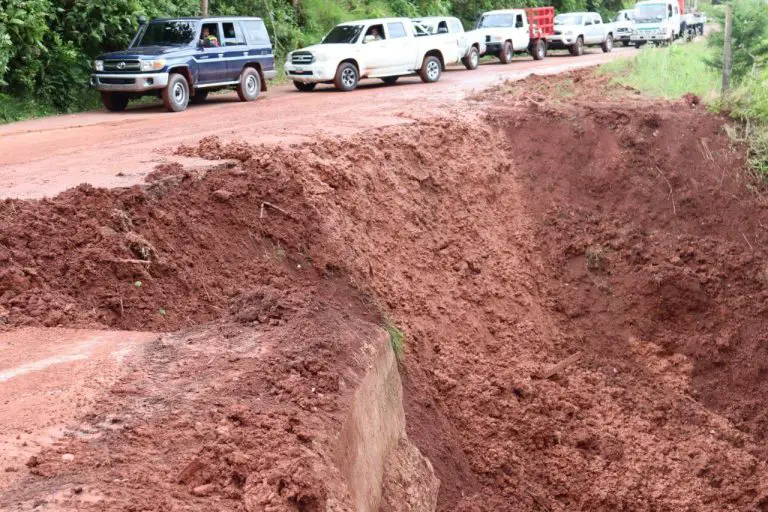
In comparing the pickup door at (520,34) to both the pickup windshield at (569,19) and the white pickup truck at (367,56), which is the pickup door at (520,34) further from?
the white pickup truck at (367,56)

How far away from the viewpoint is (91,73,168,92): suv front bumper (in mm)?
16438

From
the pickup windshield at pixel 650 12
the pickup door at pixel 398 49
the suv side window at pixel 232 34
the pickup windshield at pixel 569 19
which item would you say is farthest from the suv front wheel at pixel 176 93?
the pickup windshield at pixel 650 12

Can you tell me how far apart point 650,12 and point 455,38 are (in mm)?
15762

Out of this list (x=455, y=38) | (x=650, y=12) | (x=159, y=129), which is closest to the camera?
(x=159, y=129)

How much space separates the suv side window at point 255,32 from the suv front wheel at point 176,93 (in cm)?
248

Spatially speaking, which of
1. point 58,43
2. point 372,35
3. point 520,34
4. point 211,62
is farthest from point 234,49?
point 520,34

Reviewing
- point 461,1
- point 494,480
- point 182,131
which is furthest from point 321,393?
point 461,1

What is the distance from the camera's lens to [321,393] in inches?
223

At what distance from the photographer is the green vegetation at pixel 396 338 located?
877cm

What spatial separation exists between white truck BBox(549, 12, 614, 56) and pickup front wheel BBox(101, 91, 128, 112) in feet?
63.0

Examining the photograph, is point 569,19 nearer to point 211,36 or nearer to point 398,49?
point 398,49

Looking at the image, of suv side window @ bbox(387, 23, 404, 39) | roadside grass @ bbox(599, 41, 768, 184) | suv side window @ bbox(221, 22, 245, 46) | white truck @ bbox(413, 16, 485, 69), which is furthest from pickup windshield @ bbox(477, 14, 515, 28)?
suv side window @ bbox(221, 22, 245, 46)

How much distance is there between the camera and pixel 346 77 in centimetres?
1983

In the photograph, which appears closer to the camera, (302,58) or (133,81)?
(133,81)
